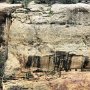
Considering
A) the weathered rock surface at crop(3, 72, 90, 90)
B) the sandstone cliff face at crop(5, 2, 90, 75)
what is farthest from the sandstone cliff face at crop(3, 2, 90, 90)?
the weathered rock surface at crop(3, 72, 90, 90)

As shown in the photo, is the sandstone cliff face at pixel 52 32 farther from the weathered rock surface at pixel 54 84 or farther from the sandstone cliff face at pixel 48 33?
the weathered rock surface at pixel 54 84

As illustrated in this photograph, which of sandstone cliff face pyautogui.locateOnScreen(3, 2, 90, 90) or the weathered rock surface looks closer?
the weathered rock surface

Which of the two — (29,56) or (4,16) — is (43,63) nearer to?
(29,56)

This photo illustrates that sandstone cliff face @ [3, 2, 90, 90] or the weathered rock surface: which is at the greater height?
sandstone cliff face @ [3, 2, 90, 90]

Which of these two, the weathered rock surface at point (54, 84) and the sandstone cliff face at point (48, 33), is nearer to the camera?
the weathered rock surface at point (54, 84)

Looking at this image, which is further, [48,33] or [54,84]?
[48,33]

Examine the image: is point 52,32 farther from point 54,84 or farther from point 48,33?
point 54,84

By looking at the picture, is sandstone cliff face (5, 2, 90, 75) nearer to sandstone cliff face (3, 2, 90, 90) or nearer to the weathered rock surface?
sandstone cliff face (3, 2, 90, 90)

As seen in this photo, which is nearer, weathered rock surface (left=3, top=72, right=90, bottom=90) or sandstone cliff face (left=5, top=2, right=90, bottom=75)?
weathered rock surface (left=3, top=72, right=90, bottom=90)

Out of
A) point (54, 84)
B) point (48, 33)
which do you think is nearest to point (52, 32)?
point (48, 33)

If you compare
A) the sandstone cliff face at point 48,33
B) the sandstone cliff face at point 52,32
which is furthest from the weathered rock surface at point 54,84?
the sandstone cliff face at point 52,32

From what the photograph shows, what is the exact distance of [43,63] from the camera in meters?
9.20

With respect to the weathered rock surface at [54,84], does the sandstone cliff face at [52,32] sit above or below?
above

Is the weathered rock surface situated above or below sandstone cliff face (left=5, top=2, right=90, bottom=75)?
below
